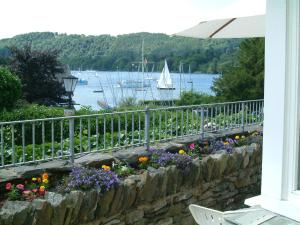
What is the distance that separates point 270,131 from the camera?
7.46 ft

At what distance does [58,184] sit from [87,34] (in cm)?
1843

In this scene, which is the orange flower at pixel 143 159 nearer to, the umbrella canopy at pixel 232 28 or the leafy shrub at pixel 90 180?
the leafy shrub at pixel 90 180

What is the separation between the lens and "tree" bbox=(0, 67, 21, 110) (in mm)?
11141

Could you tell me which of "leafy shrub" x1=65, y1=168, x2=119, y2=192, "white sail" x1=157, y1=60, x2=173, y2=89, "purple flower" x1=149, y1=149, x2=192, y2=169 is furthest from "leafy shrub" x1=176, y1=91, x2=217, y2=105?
"leafy shrub" x1=65, y1=168, x2=119, y2=192

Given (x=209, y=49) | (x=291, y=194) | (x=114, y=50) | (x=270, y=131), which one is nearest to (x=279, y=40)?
(x=270, y=131)

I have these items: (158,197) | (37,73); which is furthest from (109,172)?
(37,73)

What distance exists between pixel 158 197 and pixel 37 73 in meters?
12.9

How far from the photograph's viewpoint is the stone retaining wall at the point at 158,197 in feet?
11.5

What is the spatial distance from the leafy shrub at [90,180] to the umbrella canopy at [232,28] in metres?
2.74

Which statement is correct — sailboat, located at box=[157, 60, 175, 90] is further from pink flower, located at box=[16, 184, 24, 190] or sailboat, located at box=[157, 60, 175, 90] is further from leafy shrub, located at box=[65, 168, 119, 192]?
pink flower, located at box=[16, 184, 24, 190]

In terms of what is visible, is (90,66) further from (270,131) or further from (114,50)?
(270,131)

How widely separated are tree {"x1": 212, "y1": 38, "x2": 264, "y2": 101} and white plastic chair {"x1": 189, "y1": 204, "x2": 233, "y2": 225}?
11.6 meters

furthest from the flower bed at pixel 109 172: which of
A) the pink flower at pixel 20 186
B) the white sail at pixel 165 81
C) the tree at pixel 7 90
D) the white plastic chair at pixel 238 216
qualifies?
A: the white sail at pixel 165 81

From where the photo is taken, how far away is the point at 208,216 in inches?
100
